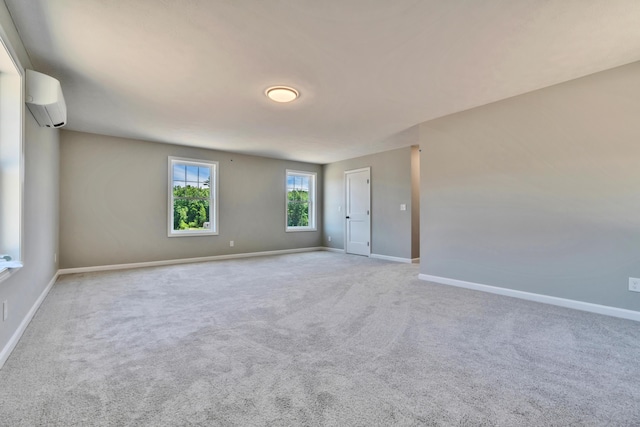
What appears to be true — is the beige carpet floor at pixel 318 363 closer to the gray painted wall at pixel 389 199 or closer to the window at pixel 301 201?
the gray painted wall at pixel 389 199

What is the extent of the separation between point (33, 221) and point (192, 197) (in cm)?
323

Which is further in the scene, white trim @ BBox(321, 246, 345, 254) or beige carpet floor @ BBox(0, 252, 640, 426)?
white trim @ BBox(321, 246, 345, 254)

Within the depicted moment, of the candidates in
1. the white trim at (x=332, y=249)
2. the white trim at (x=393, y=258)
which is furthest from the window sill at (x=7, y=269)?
the white trim at (x=332, y=249)

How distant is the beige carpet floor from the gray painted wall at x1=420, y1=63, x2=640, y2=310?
0.43m

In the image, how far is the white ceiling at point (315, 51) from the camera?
6.64 feet

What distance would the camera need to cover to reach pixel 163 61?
2.67 meters

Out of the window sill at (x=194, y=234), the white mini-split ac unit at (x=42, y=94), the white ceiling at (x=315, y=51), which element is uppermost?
the white ceiling at (x=315, y=51)

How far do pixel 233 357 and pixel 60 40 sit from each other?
2.77m

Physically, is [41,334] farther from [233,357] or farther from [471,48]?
[471,48]

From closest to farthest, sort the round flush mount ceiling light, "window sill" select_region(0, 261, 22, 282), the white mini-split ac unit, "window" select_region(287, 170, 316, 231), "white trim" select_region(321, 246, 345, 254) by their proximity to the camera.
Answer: "window sill" select_region(0, 261, 22, 282), the white mini-split ac unit, the round flush mount ceiling light, "white trim" select_region(321, 246, 345, 254), "window" select_region(287, 170, 316, 231)

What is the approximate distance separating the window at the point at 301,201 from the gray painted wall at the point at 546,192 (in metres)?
4.06

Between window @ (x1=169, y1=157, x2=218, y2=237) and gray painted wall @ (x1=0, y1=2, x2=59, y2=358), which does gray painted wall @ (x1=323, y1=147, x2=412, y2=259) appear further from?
gray painted wall @ (x1=0, y1=2, x2=59, y2=358)

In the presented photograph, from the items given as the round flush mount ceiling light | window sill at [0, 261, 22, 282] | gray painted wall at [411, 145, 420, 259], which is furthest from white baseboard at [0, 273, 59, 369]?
gray painted wall at [411, 145, 420, 259]

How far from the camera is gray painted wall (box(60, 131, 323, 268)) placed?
4.88 meters
